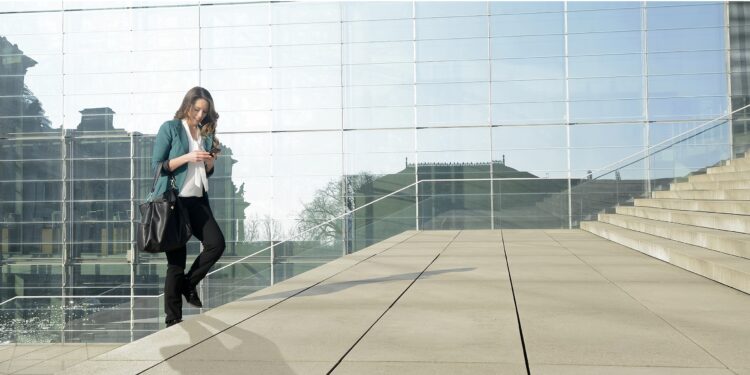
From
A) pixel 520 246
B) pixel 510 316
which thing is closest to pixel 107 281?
pixel 520 246

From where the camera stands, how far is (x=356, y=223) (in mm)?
11094

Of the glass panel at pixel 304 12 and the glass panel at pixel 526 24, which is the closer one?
the glass panel at pixel 526 24

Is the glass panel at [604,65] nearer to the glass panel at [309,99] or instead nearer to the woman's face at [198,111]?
the glass panel at [309,99]

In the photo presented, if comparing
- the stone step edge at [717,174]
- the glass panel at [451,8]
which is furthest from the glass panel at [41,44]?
the stone step edge at [717,174]

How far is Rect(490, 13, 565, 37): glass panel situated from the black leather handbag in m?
16.8

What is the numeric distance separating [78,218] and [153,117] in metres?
3.66

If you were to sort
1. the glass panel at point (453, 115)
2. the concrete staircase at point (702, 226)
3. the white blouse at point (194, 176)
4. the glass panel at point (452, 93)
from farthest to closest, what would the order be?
the glass panel at point (452, 93)
the glass panel at point (453, 115)
the concrete staircase at point (702, 226)
the white blouse at point (194, 176)

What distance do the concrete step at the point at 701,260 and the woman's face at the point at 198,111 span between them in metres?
3.17

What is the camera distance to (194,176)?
4059 mm

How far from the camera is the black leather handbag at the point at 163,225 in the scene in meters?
3.82

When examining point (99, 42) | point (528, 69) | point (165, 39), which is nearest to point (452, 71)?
point (528, 69)

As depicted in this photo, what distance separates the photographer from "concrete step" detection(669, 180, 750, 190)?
7959 millimetres

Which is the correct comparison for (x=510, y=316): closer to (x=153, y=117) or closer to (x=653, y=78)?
(x=653, y=78)

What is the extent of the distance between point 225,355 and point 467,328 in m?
1.12
